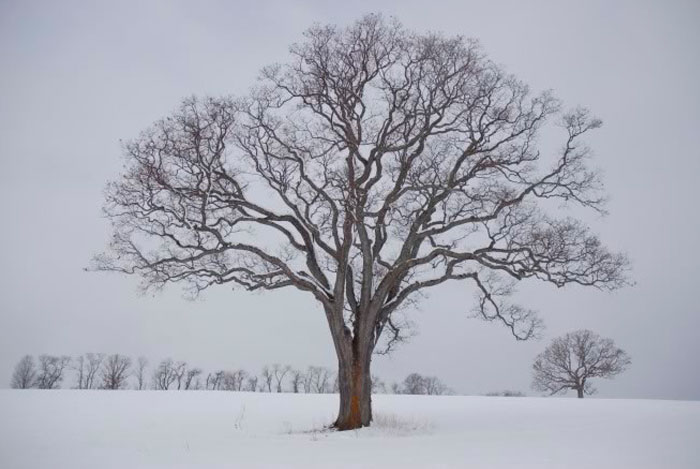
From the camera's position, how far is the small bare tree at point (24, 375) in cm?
8462

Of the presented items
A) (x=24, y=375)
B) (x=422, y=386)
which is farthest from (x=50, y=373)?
(x=422, y=386)

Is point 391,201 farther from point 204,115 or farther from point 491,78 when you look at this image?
point 204,115

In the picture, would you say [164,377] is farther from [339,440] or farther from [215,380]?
[339,440]

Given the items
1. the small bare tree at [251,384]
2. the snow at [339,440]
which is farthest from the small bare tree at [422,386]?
the snow at [339,440]

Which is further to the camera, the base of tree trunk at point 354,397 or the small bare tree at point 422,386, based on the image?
the small bare tree at point 422,386

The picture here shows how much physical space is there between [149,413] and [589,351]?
42.5 metres

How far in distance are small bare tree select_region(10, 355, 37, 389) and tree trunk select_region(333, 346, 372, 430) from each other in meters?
90.1

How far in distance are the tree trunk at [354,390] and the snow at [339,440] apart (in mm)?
605

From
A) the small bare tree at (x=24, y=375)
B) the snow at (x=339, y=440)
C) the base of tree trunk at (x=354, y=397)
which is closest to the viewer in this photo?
the snow at (x=339, y=440)

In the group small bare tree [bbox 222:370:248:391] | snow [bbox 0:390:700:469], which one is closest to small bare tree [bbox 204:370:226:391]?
small bare tree [bbox 222:370:248:391]

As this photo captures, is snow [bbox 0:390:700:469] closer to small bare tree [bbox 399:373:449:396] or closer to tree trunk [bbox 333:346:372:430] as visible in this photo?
tree trunk [bbox 333:346:372:430]

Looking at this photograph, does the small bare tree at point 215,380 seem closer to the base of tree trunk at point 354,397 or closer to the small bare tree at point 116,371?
the small bare tree at point 116,371

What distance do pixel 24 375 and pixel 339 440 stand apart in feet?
309

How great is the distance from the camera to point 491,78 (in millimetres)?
15742
